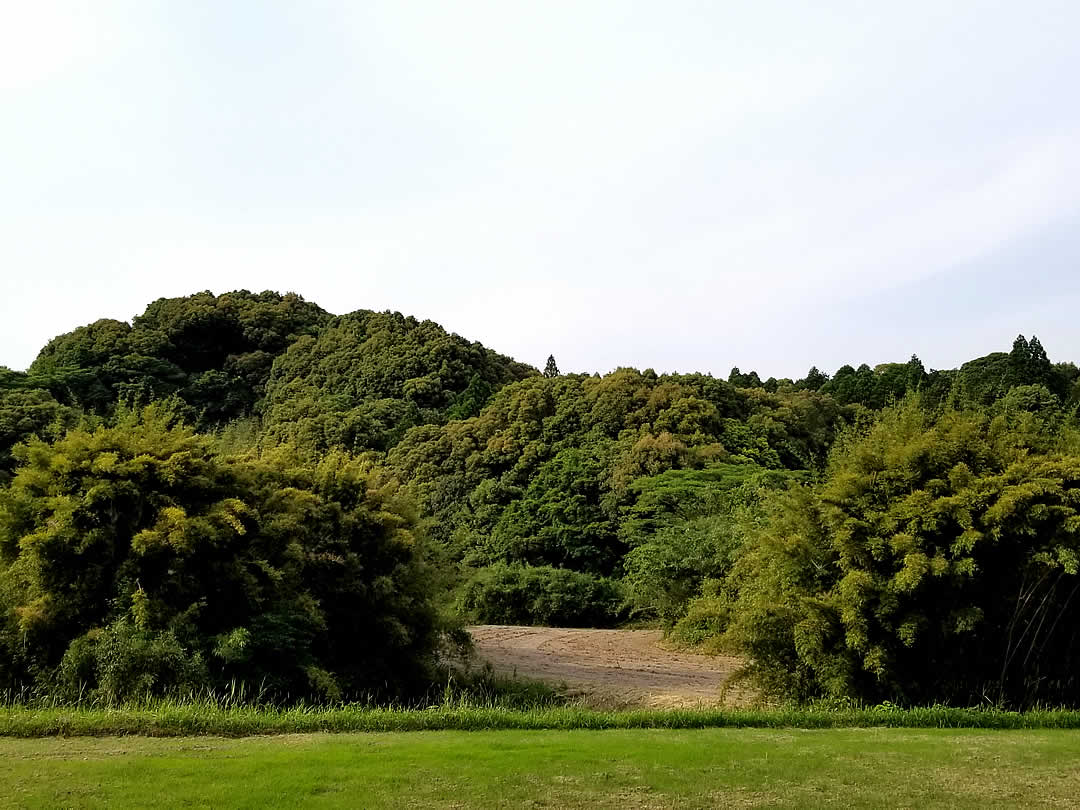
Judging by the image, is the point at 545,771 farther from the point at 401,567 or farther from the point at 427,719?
the point at 401,567

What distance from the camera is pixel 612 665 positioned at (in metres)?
18.2

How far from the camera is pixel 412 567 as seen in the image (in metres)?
13.9

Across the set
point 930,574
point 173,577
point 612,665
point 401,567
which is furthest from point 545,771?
point 612,665

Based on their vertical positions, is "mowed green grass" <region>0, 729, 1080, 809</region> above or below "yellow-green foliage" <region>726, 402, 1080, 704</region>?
below

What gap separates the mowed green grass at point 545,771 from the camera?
5.96 metres

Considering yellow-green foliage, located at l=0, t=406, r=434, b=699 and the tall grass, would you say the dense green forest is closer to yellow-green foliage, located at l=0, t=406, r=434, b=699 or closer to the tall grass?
yellow-green foliage, located at l=0, t=406, r=434, b=699

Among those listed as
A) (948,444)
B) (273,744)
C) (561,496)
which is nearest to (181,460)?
(273,744)

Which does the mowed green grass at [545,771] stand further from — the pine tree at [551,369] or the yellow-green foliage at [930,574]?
the pine tree at [551,369]

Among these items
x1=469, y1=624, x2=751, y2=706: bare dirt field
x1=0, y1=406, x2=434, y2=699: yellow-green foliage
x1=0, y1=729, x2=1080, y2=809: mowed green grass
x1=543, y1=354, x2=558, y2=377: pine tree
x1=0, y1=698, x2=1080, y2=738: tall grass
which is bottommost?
x1=469, y1=624, x2=751, y2=706: bare dirt field

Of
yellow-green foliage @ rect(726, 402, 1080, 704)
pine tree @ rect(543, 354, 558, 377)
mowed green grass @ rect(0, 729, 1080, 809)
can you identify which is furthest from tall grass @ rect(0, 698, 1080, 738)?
pine tree @ rect(543, 354, 558, 377)

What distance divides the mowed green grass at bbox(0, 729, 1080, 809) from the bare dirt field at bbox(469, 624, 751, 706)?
435 cm

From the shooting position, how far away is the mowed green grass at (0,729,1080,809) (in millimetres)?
5961

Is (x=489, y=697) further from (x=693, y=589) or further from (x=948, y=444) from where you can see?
(x=693, y=589)

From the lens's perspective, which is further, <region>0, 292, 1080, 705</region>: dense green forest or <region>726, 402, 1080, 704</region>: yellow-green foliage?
<region>0, 292, 1080, 705</region>: dense green forest
